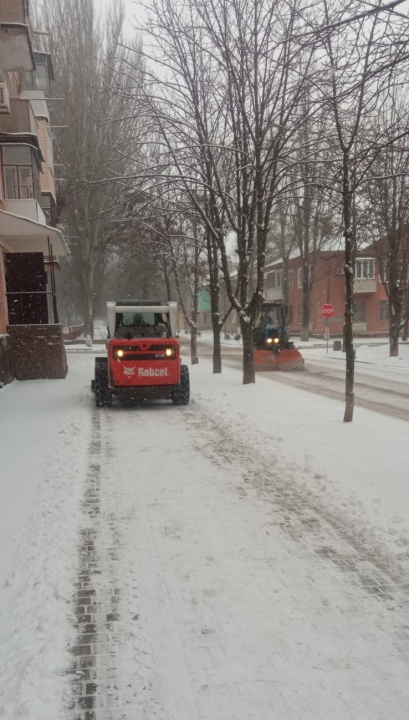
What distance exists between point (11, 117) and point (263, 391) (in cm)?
1210

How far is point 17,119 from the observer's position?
17.3 metres

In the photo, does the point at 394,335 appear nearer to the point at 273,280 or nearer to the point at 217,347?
the point at 217,347

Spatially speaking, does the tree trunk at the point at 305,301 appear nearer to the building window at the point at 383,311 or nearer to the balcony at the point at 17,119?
the building window at the point at 383,311

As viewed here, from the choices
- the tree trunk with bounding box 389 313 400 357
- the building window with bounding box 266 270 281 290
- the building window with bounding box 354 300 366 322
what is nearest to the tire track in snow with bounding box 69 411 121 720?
the tree trunk with bounding box 389 313 400 357

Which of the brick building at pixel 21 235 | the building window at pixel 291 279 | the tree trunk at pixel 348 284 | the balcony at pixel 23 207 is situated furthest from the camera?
the building window at pixel 291 279

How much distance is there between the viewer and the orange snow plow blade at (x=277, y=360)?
20.4m

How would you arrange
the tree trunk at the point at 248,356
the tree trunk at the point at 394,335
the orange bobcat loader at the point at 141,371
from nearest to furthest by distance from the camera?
1. the orange bobcat loader at the point at 141,371
2. the tree trunk at the point at 248,356
3. the tree trunk at the point at 394,335

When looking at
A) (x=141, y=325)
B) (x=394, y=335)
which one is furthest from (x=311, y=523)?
(x=394, y=335)

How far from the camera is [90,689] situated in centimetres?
298

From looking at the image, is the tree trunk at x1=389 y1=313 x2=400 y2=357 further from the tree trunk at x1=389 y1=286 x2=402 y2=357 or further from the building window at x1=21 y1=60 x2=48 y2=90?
the building window at x1=21 y1=60 x2=48 y2=90

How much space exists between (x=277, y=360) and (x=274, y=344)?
134cm

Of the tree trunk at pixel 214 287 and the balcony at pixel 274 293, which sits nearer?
the tree trunk at pixel 214 287

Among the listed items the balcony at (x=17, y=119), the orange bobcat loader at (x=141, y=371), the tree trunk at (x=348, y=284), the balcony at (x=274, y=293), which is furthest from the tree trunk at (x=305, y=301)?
the tree trunk at (x=348, y=284)

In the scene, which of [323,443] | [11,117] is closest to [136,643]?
[323,443]
